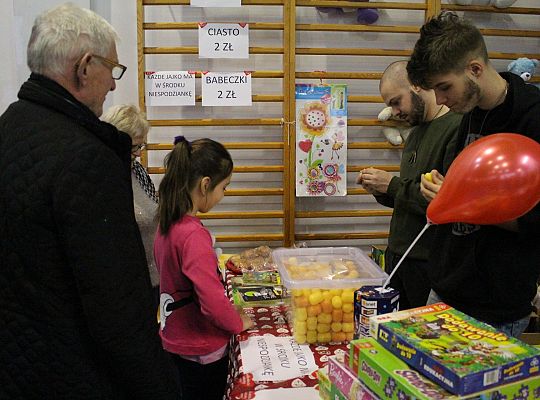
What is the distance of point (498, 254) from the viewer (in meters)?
1.38

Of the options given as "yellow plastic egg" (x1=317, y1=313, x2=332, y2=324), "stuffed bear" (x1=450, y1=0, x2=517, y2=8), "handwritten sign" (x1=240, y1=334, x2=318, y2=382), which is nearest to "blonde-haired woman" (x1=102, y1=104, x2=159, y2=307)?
"handwritten sign" (x1=240, y1=334, x2=318, y2=382)

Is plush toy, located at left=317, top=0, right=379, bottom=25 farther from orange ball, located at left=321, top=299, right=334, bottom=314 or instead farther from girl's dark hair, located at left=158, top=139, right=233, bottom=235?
orange ball, located at left=321, top=299, right=334, bottom=314

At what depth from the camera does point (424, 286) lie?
1965mm

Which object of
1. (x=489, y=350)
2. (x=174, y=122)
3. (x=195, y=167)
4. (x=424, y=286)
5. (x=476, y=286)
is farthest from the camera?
(x=174, y=122)

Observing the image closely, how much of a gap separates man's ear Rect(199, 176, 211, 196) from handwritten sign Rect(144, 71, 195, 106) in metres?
1.34

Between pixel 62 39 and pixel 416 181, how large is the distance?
1.38m

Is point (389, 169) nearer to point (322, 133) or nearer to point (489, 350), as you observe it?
point (322, 133)

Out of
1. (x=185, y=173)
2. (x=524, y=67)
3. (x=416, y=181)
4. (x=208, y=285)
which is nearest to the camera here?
(x=208, y=285)

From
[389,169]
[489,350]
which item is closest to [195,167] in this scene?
A: [489,350]

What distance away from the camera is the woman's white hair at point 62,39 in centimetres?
99

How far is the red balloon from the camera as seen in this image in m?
1.15

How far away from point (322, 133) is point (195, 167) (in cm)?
150

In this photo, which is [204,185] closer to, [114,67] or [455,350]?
[114,67]

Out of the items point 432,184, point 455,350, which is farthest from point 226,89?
point 455,350
